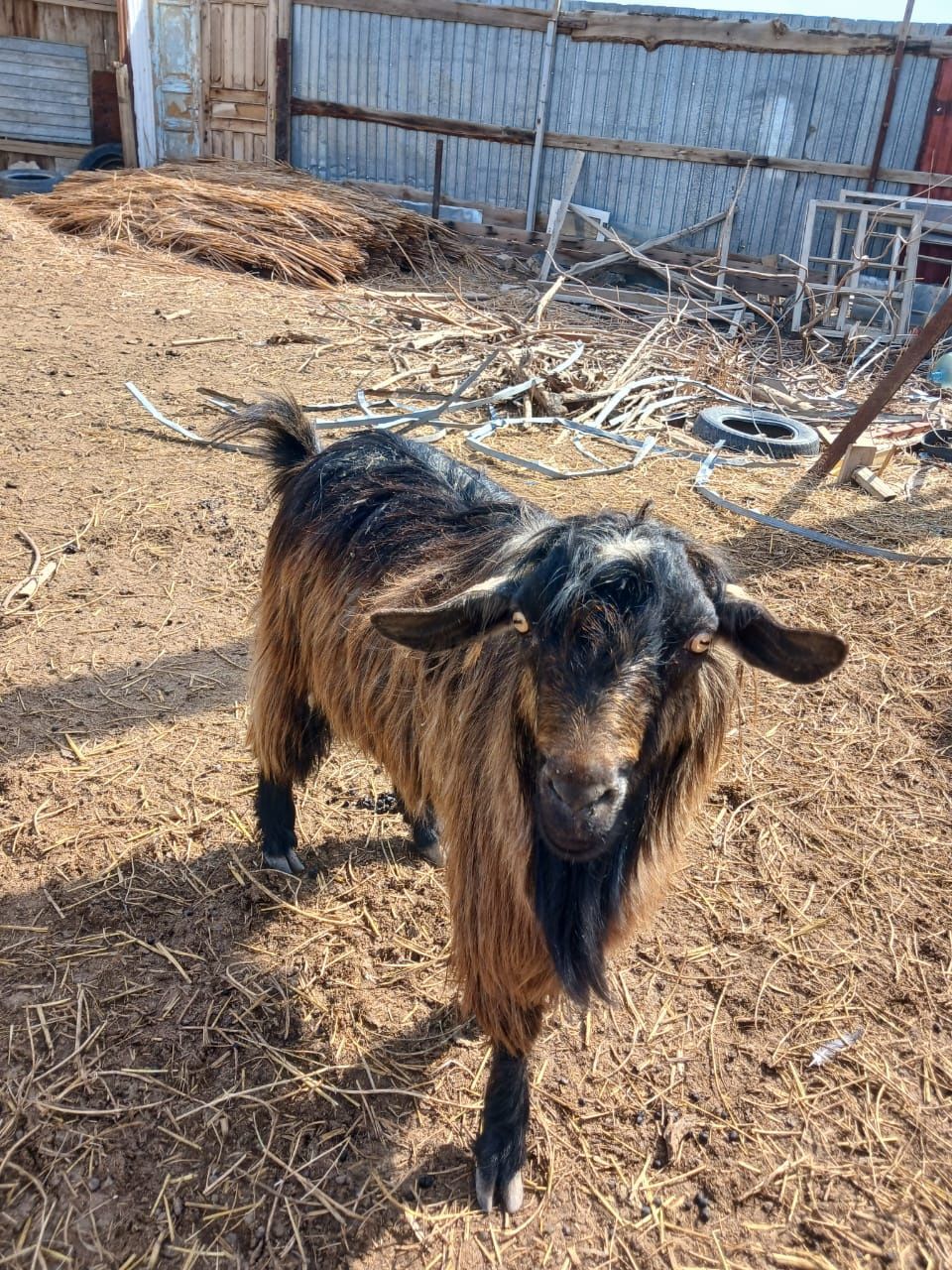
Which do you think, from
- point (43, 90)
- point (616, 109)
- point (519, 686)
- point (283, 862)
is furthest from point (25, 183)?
point (519, 686)

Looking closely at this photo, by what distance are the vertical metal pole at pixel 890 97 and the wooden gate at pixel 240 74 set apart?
9.21 metres

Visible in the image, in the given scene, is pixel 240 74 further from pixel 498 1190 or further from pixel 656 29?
pixel 498 1190

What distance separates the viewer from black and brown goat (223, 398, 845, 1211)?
1.96 meters

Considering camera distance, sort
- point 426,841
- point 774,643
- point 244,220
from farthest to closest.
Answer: point 244,220, point 426,841, point 774,643

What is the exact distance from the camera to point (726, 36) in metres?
13.7

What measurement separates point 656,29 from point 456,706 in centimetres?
1493

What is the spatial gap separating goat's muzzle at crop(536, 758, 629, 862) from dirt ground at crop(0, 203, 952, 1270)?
0.85m

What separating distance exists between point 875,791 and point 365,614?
8.27ft

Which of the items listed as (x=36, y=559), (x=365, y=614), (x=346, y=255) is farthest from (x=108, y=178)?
(x=365, y=614)

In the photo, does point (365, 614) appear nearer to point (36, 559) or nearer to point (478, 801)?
point (478, 801)

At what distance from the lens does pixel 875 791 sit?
4.00 m

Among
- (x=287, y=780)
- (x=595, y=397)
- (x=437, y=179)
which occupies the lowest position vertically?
(x=287, y=780)

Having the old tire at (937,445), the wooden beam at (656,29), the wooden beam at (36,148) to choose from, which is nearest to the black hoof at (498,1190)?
the old tire at (937,445)

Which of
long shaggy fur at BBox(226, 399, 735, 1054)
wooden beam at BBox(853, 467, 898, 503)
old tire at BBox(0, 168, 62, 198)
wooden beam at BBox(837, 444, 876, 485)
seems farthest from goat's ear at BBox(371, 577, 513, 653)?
old tire at BBox(0, 168, 62, 198)
